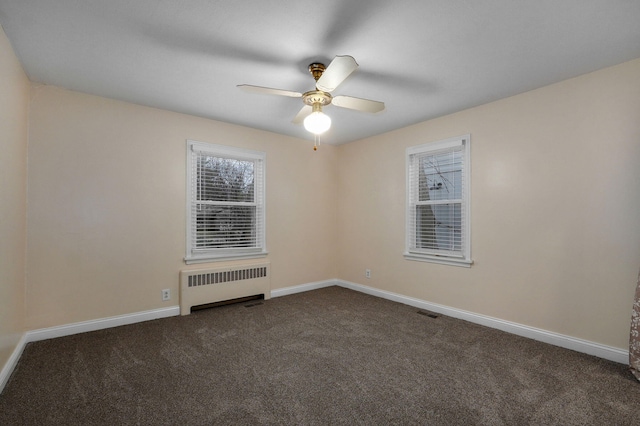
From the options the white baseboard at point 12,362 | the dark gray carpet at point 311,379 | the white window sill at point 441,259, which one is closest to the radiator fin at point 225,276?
the dark gray carpet at point 311,379

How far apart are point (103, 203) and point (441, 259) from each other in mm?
3996

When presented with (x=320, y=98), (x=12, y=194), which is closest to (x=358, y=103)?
(x=320, y=98)

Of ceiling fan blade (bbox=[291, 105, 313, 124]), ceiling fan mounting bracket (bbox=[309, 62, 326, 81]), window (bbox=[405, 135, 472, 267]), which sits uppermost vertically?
ceiling fan mounting bracket (bbox=[309, 62, 326, 81])

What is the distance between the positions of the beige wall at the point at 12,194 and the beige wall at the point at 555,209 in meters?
4.12

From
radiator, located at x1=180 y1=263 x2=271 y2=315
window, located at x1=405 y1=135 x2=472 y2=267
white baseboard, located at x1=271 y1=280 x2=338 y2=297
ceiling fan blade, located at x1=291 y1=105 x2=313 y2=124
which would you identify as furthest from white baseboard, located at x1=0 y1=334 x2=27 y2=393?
window, located at x1=405 y1=135 x2=472 y2=267

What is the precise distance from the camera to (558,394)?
2033 millimetres

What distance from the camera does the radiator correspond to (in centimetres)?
368

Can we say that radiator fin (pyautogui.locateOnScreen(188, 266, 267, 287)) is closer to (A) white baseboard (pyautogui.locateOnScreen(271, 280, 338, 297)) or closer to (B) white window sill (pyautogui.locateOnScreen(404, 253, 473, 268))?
(A) white baseboard (pyautogui.locateOnScreen(271, 280, 338, 297))

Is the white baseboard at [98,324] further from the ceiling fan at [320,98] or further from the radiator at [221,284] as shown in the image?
the ceiling fan at [320,98]

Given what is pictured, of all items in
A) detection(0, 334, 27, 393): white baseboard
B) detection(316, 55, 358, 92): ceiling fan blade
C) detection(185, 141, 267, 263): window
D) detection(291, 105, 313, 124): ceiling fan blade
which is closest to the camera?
detection(316, 55, 358, 92): ceiling fan blade

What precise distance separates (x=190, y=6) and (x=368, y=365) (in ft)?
9.37

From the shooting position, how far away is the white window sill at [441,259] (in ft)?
11.6

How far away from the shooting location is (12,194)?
2.42 metres

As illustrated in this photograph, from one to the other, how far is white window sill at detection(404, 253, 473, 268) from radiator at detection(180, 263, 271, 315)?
81.7 inches
